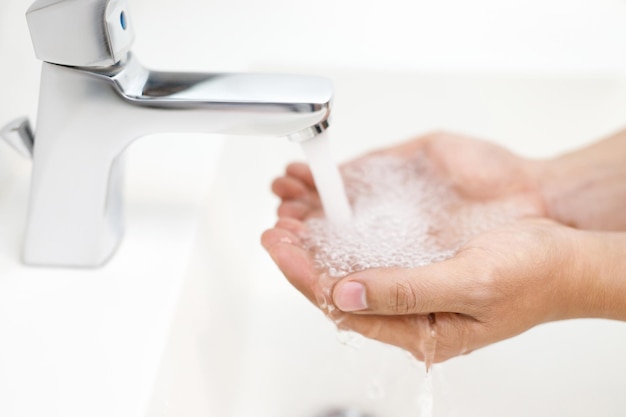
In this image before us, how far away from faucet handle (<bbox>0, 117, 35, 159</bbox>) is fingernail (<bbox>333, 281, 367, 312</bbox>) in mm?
245

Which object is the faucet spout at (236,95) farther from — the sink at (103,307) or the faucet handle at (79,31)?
the sink at (103,307)

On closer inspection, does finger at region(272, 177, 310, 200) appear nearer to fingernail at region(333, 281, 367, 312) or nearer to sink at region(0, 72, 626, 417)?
sink at region(0, 72, 626, 417)

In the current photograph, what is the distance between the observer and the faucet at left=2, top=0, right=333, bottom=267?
42 centimetres

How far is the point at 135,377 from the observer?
0.45 m

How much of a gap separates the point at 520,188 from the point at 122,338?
17.4 inches

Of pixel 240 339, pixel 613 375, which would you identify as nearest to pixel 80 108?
pixel 240 339

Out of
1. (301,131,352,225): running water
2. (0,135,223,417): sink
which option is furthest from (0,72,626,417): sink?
(301,131,352,225): running water

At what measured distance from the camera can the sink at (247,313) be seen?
46 cm

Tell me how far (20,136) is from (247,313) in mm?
290

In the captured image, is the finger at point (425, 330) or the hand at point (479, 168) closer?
the finger at point (425, 330)

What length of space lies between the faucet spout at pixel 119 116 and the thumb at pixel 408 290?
0.37 feet

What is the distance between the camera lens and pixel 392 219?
0.67 m

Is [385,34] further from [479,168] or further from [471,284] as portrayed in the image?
[471,284]

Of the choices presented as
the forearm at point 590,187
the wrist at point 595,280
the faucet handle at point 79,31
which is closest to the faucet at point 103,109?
the faucet handle at point 79,31
